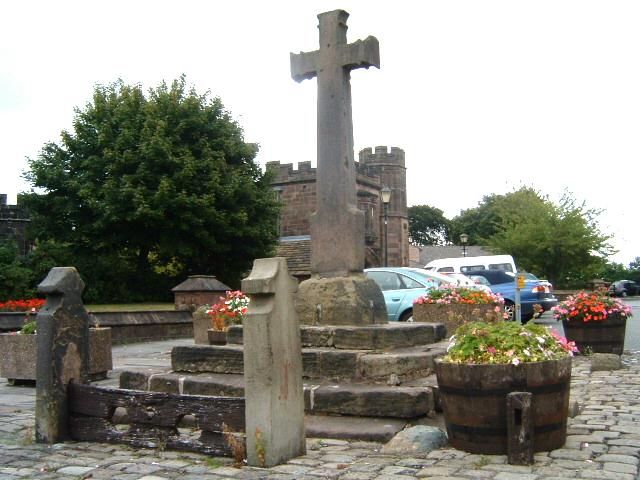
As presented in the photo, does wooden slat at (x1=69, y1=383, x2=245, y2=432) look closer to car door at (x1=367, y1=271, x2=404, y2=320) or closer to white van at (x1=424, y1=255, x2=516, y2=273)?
car door at (x1=367, y1=271, x2=404, y2=320)

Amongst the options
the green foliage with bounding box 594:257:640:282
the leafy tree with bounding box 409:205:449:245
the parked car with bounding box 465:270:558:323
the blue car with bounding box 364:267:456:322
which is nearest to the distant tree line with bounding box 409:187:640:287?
the green foliage with bounding box 594:257:640:282

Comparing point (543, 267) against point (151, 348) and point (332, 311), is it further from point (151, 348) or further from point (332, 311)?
point (332, 311)

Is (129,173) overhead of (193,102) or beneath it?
beneath

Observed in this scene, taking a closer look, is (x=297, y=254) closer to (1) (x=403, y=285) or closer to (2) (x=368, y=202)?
(2) (x=368, y=202)

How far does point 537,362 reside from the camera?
17.5ft

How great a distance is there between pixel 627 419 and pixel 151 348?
10734 mm

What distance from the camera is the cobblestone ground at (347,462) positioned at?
16.2 feet

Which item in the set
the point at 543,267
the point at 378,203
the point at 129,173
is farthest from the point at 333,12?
the point at 378,203

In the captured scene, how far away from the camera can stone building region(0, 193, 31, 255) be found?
34.5m

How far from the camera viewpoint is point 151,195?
28531mm

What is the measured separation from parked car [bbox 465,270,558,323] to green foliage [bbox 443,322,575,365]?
13.4 m

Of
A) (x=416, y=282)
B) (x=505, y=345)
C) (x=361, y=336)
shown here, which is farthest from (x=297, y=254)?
(x=505, y=345)

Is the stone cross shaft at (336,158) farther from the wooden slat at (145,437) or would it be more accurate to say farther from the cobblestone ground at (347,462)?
the wooden slat at (145,437)

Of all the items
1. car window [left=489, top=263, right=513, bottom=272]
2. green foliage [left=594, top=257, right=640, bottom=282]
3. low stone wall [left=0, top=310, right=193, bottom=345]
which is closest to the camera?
low stone wall [left=0, top=310, right=193, bottom=345]
